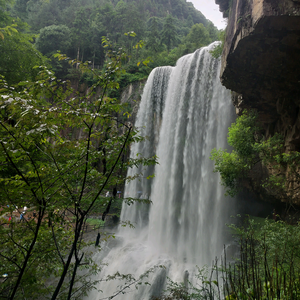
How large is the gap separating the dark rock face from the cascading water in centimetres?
379

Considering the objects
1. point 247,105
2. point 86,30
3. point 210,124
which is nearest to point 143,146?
point 210,124

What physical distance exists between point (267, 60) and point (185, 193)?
8.62 m

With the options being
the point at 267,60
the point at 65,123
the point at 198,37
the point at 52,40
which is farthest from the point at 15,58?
the point at 198,37

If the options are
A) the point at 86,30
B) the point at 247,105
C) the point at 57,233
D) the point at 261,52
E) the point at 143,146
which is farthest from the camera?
the point at 86,30

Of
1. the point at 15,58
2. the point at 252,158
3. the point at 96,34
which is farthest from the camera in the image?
the point at 96,34

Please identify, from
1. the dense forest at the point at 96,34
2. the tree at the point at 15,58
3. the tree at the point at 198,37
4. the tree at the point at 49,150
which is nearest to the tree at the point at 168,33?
the dense forest at the point at 96,34

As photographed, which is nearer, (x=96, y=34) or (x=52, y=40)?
(x=52, y=40)

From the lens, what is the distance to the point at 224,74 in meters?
7.76

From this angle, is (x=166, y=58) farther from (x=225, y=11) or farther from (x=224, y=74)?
(x=224, y=74)

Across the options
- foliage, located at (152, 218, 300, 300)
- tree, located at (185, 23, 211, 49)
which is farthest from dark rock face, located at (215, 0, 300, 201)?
tree, located at (185, 23, 211, 49)

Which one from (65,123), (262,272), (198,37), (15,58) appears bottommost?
Result: (262,272)

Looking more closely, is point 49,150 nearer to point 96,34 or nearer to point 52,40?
point 52,40

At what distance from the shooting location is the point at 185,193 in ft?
42.0

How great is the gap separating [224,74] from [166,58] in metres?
19.8
